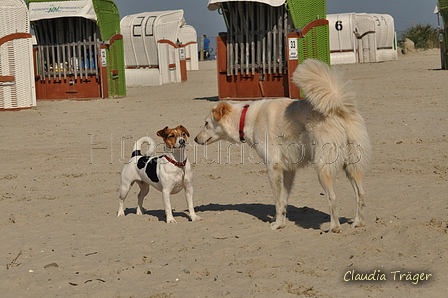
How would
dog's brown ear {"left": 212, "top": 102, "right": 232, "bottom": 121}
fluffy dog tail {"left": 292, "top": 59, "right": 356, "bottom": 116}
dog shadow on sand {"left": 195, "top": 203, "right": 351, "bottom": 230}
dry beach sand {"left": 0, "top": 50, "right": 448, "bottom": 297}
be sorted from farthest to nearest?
dog's brown ear {"left": 212, "top": 102, "right": 232, "bottom": 121} < dog shadow on sand {"left": 195, "top": 203, "right": 351, "bottom": 230} < fluffy dog tail {"left": 292, "top": 59, "right": 356, "bottom": 116} < dry beach sand {"left": 0, "top": 50, "right": 448, "bottom": 297}

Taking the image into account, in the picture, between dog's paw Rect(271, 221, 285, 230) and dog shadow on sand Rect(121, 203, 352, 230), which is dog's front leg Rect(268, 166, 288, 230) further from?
dog shadow on sand Rect(121, 203, 352, 230)

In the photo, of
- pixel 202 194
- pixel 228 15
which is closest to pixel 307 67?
pixel 202 194

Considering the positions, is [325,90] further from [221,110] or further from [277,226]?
[277,226]

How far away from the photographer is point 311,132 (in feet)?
19.7

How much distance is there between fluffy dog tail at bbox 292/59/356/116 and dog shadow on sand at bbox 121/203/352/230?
1.34 meters

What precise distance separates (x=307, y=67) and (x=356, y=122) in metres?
0.75

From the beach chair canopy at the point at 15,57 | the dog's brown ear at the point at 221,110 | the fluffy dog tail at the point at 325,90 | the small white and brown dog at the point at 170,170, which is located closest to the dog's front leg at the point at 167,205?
the small white and brown dog at the point at 170,170

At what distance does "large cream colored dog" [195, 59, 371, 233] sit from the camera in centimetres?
583

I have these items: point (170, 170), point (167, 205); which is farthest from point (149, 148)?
point (167, 205)

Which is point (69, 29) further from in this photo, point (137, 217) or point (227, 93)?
point (137, 217)

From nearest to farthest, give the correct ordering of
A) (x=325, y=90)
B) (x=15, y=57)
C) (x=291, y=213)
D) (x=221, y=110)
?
(x=325, y=90), (x=221, y=110), (x=291, y=213), (x=15, y=57)

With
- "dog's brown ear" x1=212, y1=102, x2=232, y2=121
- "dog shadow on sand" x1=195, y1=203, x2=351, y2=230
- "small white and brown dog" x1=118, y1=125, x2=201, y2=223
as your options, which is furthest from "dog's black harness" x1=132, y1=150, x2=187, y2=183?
"dog shadow on sand" x1=195, y1=203, x2=351, y2=230

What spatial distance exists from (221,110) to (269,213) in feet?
4.72

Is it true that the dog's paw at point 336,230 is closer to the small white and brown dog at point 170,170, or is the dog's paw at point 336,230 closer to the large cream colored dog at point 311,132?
the large cream colored dog at point 311,132
